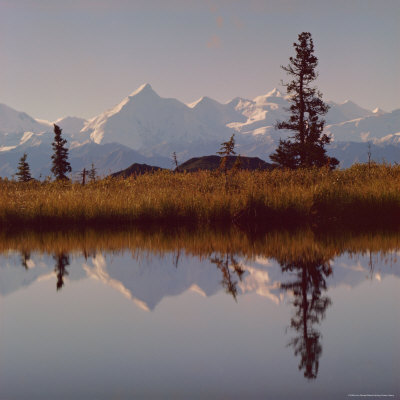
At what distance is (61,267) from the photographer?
9867mm

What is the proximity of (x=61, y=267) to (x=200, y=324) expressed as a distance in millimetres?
4472

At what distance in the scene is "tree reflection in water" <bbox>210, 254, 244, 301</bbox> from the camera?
812 centimetres

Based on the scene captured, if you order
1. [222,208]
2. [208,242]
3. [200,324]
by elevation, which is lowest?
[200,324]

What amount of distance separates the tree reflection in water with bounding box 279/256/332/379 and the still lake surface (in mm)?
18

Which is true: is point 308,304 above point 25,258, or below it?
below

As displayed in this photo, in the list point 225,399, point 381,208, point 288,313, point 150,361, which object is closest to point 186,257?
point 288,313

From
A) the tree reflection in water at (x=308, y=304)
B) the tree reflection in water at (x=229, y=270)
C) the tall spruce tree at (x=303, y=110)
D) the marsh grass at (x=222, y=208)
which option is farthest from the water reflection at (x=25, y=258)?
the tall spruce tree at (x=303, y=110)

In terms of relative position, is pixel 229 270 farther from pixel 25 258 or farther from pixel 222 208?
pixel 222 208

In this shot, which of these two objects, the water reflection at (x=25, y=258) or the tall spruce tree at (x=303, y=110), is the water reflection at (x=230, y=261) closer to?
the water reflection at (x=25, y=258)

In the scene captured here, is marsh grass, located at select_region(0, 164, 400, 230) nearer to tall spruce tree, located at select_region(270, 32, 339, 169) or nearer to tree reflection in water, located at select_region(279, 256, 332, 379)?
tree reflection in water, located at select_region(279, 256, 332, 379)

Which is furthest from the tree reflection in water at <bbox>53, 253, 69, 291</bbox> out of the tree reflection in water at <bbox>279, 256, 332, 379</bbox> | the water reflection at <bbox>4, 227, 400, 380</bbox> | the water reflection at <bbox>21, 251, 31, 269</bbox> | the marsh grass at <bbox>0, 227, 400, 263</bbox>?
the tree reflection in water at <bbox>279, 256, 332, 379</bbox>

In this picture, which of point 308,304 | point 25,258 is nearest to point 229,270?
point 308,304

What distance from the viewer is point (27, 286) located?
8578 millimetres

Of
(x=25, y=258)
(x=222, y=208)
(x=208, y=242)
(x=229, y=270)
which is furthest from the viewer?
(x=222, y=208)
